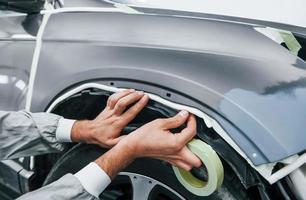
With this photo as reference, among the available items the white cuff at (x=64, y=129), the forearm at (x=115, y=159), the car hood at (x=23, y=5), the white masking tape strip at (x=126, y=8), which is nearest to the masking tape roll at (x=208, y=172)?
the forearm at (x=115, y=159)

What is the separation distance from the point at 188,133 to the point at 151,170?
0.70 feet

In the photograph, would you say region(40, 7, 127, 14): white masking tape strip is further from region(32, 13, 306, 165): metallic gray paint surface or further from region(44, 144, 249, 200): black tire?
region(44, 144, 249, 200): black tire

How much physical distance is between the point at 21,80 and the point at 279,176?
38.9 inches

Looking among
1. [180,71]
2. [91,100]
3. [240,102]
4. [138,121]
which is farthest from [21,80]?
[240,102]

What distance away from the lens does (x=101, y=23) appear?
148 cm

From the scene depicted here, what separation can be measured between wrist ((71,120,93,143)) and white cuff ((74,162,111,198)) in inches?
7.5

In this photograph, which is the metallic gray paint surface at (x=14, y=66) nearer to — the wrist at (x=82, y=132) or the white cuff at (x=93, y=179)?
the wrist at (x=82, y=132)

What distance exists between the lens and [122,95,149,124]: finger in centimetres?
125

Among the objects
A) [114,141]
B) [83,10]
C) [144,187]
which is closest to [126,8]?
[83,10]

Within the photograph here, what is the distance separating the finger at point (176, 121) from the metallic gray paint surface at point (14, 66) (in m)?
0.64

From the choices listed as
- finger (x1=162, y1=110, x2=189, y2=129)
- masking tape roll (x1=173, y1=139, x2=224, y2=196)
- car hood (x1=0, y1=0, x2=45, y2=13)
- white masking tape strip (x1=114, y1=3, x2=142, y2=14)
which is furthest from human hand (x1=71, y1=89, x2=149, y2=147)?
car hood (x1=0, y1=0, x2=45, y2=13)

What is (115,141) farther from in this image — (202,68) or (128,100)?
(202,68)

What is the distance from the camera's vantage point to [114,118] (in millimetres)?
1296

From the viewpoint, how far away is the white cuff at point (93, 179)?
116 centimetres
